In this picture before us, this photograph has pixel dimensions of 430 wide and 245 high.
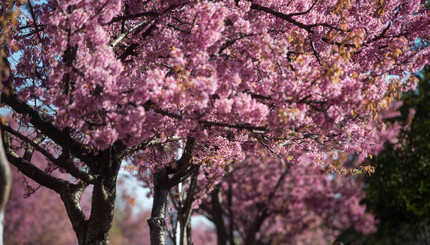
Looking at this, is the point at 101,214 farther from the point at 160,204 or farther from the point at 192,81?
the point at 192,81

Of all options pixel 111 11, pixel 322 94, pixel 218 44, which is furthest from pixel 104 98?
pixel 322 94

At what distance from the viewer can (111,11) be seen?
7.35 meters

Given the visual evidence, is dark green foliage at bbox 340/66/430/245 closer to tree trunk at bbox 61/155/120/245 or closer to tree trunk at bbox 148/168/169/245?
tree trunk at bbox 148/168/169/245

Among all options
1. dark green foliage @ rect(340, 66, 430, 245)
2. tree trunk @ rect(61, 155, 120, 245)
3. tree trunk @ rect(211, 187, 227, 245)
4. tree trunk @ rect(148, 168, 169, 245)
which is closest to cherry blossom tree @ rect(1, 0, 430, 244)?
tree trunk @ rect(61, 155, 120, 245)

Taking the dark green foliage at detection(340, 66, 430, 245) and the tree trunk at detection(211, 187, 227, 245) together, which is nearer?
the dark green foliage at detection(340, 66, 430, 245)

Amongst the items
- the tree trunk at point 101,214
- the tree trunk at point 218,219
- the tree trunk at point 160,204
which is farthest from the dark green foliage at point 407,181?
the tree trunk at point 101,214

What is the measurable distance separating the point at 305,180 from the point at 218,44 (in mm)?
22644

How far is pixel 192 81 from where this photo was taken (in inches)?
256

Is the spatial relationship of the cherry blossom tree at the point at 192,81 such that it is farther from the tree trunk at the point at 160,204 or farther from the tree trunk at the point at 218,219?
the tree trunk at the point at 218,219

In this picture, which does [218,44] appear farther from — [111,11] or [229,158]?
[229,158]

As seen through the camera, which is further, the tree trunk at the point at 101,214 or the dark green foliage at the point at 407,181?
the dark green foliage at the point at 407,181

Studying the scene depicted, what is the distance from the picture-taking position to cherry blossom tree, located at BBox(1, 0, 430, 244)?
6.79 metres

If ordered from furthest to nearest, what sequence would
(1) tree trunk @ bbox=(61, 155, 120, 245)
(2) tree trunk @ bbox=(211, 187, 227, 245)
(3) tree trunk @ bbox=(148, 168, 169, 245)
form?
(2) tree trunk @ bbox=(211, 187, 227, 245)
(3) tree trunk @ bbox=(148, 168, 169, 245)
(1) tree trunk @ bbox=(61, 155, 120, 245)

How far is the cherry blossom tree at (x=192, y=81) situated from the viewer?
6793 millimetres
